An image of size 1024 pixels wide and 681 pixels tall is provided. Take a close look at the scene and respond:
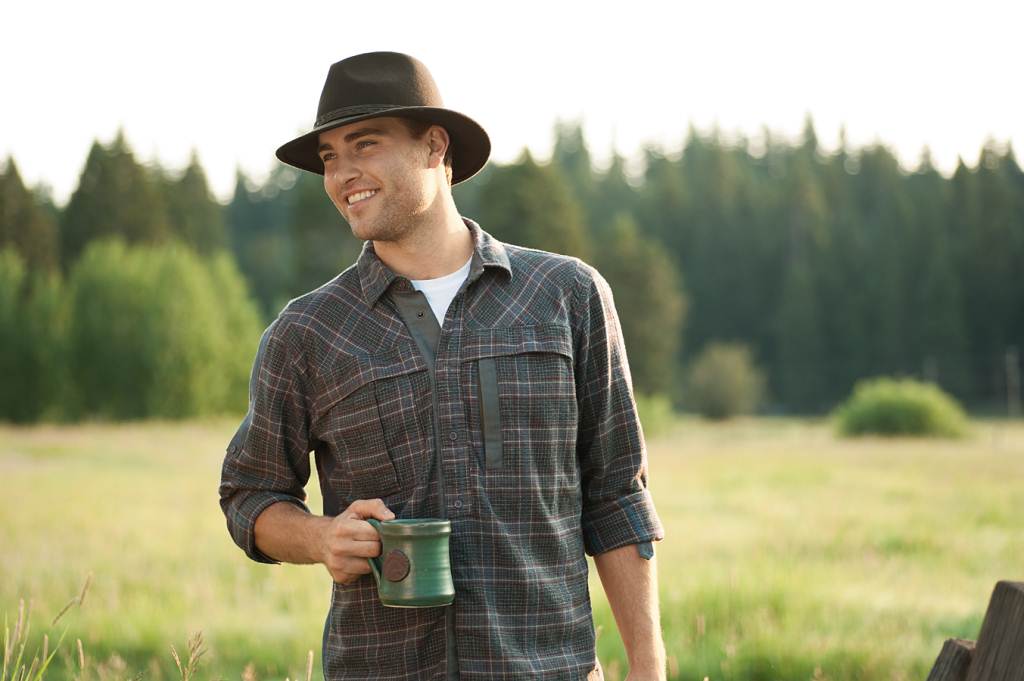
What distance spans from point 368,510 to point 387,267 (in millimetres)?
610

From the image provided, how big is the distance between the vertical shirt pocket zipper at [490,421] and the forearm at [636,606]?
0.36 m

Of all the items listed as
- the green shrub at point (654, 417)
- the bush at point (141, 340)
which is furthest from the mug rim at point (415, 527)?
the bush at point (141, 340)

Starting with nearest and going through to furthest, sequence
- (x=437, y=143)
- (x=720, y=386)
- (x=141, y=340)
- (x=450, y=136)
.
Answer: (x=437, y=143) → (x=450, y=136) → (x=141, y=340) → (x=720, y=386)

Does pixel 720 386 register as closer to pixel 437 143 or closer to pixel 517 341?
pixel 437 143

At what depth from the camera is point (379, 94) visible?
308 cm

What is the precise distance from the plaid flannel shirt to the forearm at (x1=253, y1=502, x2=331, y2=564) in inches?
1.1

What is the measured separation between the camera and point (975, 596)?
427 inches

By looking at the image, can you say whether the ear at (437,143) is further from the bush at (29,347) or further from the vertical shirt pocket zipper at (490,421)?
the bush at (29,347)

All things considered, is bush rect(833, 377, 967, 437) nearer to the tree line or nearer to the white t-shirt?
the tree line

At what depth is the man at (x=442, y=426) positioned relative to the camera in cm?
299

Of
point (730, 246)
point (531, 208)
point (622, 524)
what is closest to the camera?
point (622, 524)

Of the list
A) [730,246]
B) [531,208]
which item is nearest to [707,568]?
[531,208]

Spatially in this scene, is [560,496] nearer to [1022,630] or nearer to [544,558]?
[544,558]

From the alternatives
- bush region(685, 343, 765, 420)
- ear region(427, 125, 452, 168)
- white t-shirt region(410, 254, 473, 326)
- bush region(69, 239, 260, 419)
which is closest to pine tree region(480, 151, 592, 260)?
bush region(69, 239, 260, 419)
